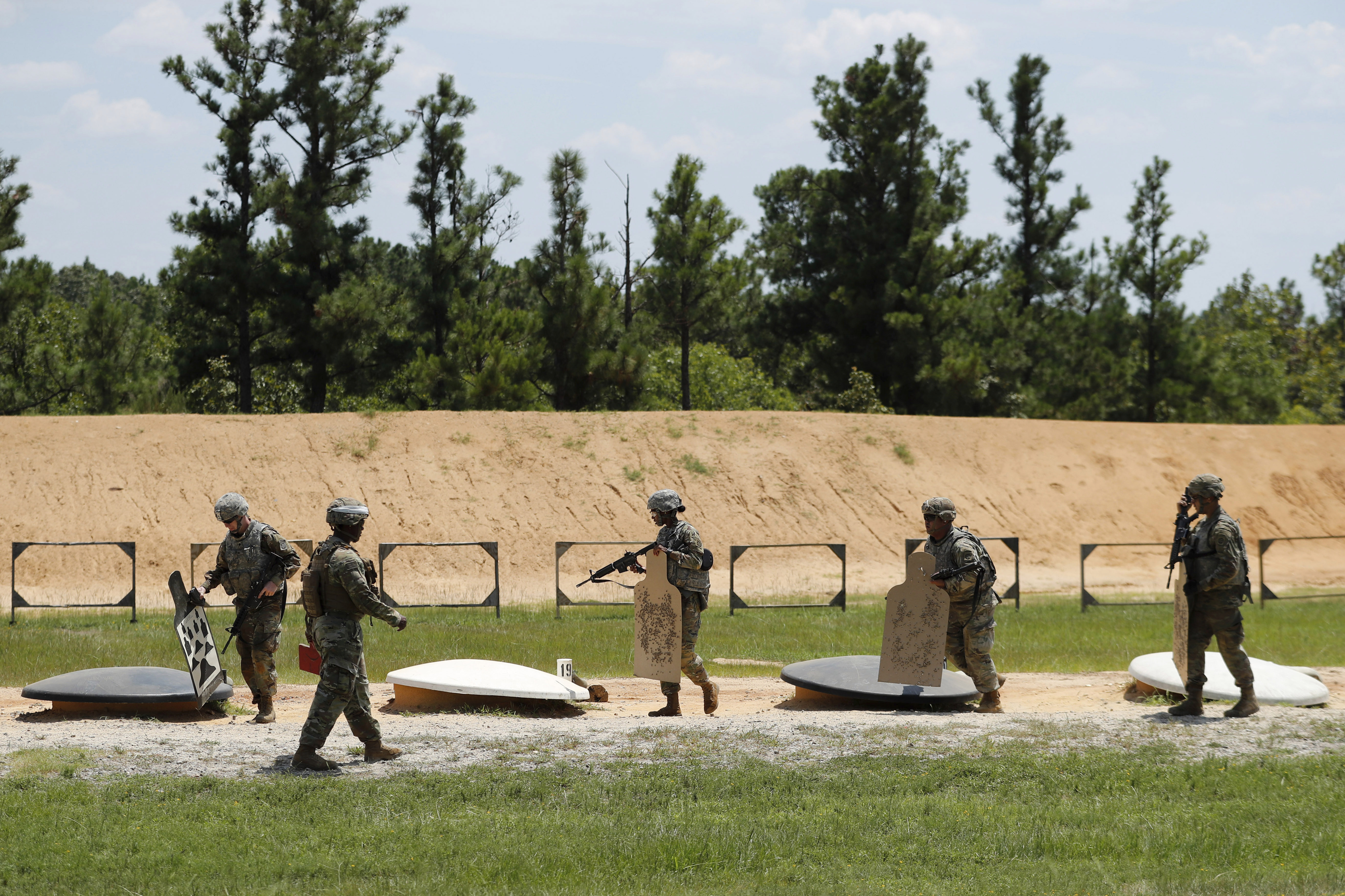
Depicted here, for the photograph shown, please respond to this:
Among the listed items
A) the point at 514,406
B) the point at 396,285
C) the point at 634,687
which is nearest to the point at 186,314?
the point at 396,285

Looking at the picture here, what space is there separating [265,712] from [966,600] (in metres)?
6.02

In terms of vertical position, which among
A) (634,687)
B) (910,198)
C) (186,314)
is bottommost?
(634,687)

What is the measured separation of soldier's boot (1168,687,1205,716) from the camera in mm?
10195

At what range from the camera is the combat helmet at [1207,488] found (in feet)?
32.7

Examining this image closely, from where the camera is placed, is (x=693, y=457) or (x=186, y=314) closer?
(x=693, y=457)

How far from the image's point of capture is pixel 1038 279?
156 ft

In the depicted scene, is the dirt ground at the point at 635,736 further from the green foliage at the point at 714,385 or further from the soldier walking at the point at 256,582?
the green foliage at the point at 714,385

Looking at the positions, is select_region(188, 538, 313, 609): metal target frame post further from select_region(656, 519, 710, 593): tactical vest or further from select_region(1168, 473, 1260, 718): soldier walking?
select_region(1168, 473, 1260, 718): soldier walking

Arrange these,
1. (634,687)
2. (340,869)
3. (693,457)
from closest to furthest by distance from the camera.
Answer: (340,869)
(634,687)
(693,457)

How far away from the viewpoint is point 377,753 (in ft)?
27.6

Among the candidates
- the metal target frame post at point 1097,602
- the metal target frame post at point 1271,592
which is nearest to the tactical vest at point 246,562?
the metal target frame post at point 1097,602

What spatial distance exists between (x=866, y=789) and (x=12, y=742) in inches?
235

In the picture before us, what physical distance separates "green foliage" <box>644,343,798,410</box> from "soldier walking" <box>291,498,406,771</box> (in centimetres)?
3780

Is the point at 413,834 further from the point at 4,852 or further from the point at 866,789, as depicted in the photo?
the point at 866,789
